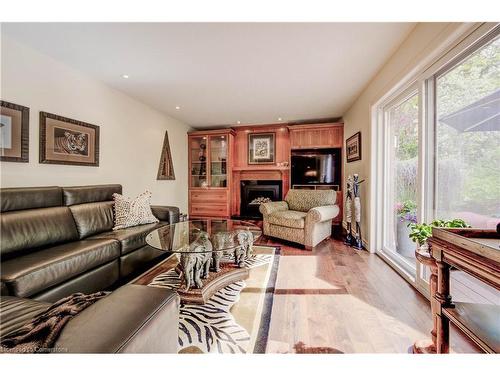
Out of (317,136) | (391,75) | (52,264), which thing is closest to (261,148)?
(317,136)

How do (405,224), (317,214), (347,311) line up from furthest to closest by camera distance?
(317,214) → (405,224) → (347,311)

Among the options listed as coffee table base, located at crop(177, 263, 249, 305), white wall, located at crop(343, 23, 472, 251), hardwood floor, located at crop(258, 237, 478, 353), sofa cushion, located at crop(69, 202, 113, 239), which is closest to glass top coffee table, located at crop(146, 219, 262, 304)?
coffee table base, located at crop(177, 263, 249, 305)

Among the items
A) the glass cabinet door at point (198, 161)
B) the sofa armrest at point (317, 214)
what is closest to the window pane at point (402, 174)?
the sofa armrest at point (317, 214)

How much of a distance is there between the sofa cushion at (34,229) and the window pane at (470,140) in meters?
3.30

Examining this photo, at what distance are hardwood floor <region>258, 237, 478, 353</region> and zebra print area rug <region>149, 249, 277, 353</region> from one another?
0.19 metres

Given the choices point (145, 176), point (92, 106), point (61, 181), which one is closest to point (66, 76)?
point (92, 106)

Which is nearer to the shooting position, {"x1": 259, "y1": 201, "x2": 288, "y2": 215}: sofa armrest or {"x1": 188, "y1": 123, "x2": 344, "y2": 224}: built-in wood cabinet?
{"x1": 259, "y1": 201, "x2": 288, "y2": 215}: sofa armrest

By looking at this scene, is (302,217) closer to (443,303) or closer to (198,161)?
(443,303)

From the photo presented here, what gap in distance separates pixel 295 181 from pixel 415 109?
271 centimetres

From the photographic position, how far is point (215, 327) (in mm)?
1433

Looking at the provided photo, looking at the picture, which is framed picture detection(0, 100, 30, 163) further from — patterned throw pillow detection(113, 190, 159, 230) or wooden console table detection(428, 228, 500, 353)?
wooden console table detection(428, 228, 500, 353)

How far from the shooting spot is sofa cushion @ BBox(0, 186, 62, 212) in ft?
5.67

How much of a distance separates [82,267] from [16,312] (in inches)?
29.2

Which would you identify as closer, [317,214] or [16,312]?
[16,312]
